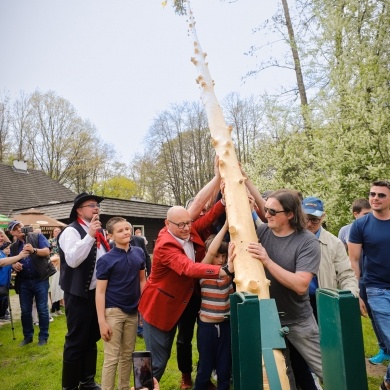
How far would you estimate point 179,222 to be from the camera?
9.18 feet

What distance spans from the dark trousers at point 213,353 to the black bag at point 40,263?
384cm

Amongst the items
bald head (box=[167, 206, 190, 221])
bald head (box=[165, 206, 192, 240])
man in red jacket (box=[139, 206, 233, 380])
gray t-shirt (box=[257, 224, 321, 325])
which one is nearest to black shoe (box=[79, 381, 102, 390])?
man in red jacket (box=[139, 206, 233, 380])

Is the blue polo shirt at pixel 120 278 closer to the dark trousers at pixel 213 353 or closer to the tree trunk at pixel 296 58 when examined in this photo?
the dark trousers at pixel 213 353

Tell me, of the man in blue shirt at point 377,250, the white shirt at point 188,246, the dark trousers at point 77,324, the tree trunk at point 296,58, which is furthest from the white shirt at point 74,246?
the tree trunk at point 296,58

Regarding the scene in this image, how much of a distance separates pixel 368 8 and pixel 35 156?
2953cm

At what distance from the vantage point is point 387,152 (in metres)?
6.61

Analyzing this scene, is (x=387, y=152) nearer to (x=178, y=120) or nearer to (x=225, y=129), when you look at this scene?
(x=225, y=129)

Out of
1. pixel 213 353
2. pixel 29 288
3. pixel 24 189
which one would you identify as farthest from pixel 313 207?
pixel 24 189

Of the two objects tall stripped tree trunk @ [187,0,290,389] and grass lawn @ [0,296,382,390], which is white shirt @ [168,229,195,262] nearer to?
tall stripped tree trunk @ [187,0,290,389]

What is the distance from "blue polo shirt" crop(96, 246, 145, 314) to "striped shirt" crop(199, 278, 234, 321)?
0.78 meters

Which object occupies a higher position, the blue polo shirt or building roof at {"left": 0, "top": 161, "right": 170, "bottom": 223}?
building roof at {"left": 0, "top": 161, "right": 170, "bottom": 223}

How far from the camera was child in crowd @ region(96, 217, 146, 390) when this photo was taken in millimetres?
3256

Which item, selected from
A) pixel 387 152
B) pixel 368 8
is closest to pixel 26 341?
pixel 387 152

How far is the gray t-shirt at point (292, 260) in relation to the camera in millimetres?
2320
